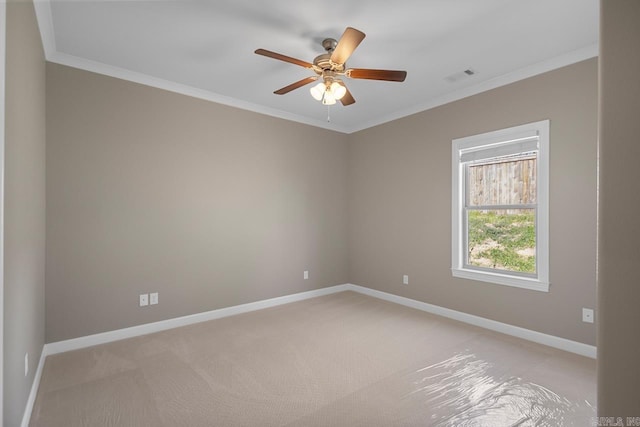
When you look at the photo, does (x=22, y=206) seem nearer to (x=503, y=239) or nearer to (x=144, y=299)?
(x=144, y=299)

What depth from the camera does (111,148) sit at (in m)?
3.22

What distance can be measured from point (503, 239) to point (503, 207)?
0.37 m

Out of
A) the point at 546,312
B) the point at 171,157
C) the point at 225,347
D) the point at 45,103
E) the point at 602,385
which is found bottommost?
the point at 225,347

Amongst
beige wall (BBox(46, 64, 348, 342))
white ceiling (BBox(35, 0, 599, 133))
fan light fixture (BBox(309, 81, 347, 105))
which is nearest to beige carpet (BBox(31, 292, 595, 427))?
beige wall (BBox(46, 64, 348, 342))

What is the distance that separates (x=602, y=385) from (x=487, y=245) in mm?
3171

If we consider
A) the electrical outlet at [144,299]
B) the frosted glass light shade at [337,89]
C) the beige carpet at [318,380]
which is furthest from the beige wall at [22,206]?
the frosted glass light shade at [337,89]

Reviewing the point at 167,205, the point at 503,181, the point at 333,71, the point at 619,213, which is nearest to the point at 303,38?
the point at 333,71

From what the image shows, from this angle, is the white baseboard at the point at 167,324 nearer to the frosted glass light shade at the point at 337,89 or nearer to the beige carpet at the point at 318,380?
the beige carpet at the point at 318,380

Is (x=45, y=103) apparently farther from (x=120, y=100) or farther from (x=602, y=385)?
(x=602, y=385)

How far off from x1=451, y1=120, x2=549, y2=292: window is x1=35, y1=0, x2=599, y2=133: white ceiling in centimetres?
70

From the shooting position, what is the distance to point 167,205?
358 cm

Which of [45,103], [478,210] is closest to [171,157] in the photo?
[45,103]

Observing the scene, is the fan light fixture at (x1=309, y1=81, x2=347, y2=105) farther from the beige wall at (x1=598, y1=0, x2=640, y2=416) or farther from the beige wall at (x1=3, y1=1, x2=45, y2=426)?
the beige wall at (x1=598, y1=0, x2=640, y2=416)

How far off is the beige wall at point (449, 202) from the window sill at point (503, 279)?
2.5 inches
